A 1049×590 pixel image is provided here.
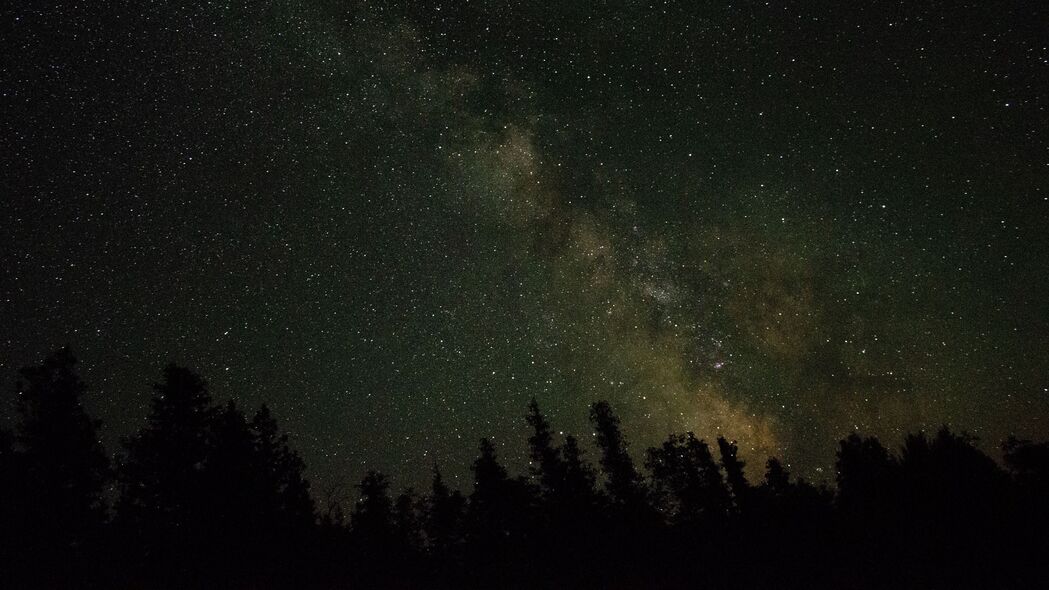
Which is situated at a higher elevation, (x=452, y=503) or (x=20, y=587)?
(x=452, y=503)

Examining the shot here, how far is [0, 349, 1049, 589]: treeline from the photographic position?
50.2ft

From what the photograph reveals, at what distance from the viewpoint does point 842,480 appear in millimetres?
53125

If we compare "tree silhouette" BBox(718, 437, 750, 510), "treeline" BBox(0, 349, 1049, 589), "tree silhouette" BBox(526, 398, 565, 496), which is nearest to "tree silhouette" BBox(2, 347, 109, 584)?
"treeline" BBox(0, 349, 1049, 589)

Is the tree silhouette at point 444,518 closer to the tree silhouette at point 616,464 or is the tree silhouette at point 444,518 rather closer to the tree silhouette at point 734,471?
the tree silhouette at point 616,464

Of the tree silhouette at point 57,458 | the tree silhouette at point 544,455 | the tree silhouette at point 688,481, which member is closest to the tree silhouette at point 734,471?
the tree silhouette at point 688,481

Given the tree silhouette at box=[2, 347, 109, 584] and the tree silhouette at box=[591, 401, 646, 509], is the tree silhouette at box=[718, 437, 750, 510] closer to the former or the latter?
the tree silhouette at box=[591, 401, 646, 509]

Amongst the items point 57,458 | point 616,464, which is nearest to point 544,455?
point 616,464

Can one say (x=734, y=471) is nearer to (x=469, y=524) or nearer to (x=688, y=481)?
A: (x=688, y=481)

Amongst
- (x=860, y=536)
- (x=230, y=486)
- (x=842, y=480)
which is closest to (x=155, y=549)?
(x=230, y=486)

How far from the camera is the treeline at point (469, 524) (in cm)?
1530

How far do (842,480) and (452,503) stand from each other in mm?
37216

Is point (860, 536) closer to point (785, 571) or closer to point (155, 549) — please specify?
point (785, 571)

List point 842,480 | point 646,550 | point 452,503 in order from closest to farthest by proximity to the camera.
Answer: point 646,550, point 452,503, point 842,480

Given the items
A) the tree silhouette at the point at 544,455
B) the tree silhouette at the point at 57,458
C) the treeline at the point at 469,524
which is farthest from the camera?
the tree silhouette at the point at 544,455
